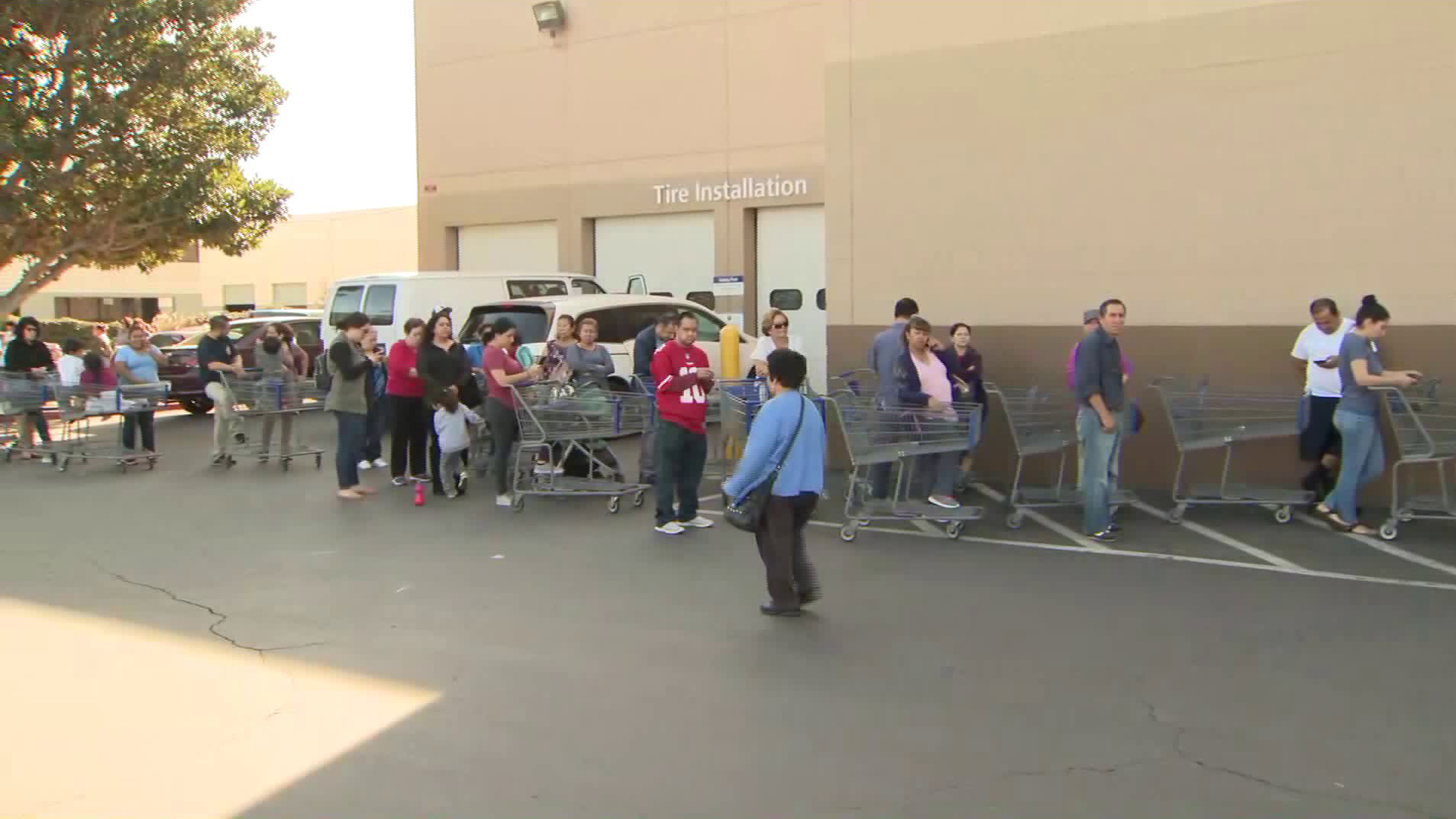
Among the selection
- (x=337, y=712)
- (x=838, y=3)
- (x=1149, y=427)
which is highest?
(x=838, y=3)

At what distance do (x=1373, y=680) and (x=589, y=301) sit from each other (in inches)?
454

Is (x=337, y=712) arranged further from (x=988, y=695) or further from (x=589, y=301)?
(x=589, y=301)

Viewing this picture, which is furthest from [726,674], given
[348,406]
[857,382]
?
[348,406]

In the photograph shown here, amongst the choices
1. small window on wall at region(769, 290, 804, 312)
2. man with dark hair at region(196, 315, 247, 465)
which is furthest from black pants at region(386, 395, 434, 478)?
small window on wall at region(769, 290, 804, 312)

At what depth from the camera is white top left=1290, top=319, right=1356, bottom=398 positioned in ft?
31.0

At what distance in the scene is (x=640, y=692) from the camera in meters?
5.70

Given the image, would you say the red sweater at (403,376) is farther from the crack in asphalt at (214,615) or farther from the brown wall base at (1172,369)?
the brown wall base at (1172,369)

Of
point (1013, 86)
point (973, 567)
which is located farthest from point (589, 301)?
point (973, 567)

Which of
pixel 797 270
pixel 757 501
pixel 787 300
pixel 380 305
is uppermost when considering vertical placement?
pixel 797 270

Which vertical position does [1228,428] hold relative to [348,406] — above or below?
below

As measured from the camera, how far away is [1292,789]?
4.52 m

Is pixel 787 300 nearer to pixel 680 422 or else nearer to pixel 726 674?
pixel 680 422

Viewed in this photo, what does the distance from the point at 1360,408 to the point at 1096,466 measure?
192 centimetres

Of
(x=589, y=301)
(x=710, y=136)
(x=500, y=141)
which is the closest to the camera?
(x=589, y=301)
